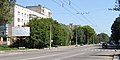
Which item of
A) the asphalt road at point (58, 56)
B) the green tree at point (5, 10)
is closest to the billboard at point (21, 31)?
the green tree at point (5, 10)

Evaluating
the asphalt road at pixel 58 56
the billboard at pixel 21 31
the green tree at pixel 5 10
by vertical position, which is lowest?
the asphalt road at pixel 58 56

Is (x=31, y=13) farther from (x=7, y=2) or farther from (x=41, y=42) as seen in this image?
(x=7, y=2)

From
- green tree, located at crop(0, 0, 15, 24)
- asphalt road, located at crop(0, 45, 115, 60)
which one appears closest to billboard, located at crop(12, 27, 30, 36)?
green tree, located at crop(0, 0, 15, 24)

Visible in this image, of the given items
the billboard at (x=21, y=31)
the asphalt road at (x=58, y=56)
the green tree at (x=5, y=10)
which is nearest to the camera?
the asphalt road at (x=58, y=56)

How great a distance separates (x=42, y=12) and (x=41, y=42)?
6653 centimetres

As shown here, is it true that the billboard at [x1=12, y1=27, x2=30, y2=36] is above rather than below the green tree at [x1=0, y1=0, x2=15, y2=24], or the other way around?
below

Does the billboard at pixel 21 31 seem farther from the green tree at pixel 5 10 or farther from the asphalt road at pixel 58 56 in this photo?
the asphalt road at pixel 58 56

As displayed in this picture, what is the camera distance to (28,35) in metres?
81.4

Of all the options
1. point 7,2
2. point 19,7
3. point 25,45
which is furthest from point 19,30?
point 7,2

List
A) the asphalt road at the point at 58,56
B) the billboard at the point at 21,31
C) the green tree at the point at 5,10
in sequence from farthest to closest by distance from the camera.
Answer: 1. the billboard at the point at 21,31
2. the green tree at the point at 5,10
3. the asphalt road at the point at 58,56

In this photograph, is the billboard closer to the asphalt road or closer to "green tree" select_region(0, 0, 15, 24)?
"green tree" select_region(0, 0, 15, 24)

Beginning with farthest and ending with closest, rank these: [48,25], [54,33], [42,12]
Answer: [42,12], [54,33], [48,25]

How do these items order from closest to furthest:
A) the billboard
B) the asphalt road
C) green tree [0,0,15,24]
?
the asphalt road → green tree [0,0,15,24] → the billboard

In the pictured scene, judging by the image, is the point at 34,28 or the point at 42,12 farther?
the point at 42,12
